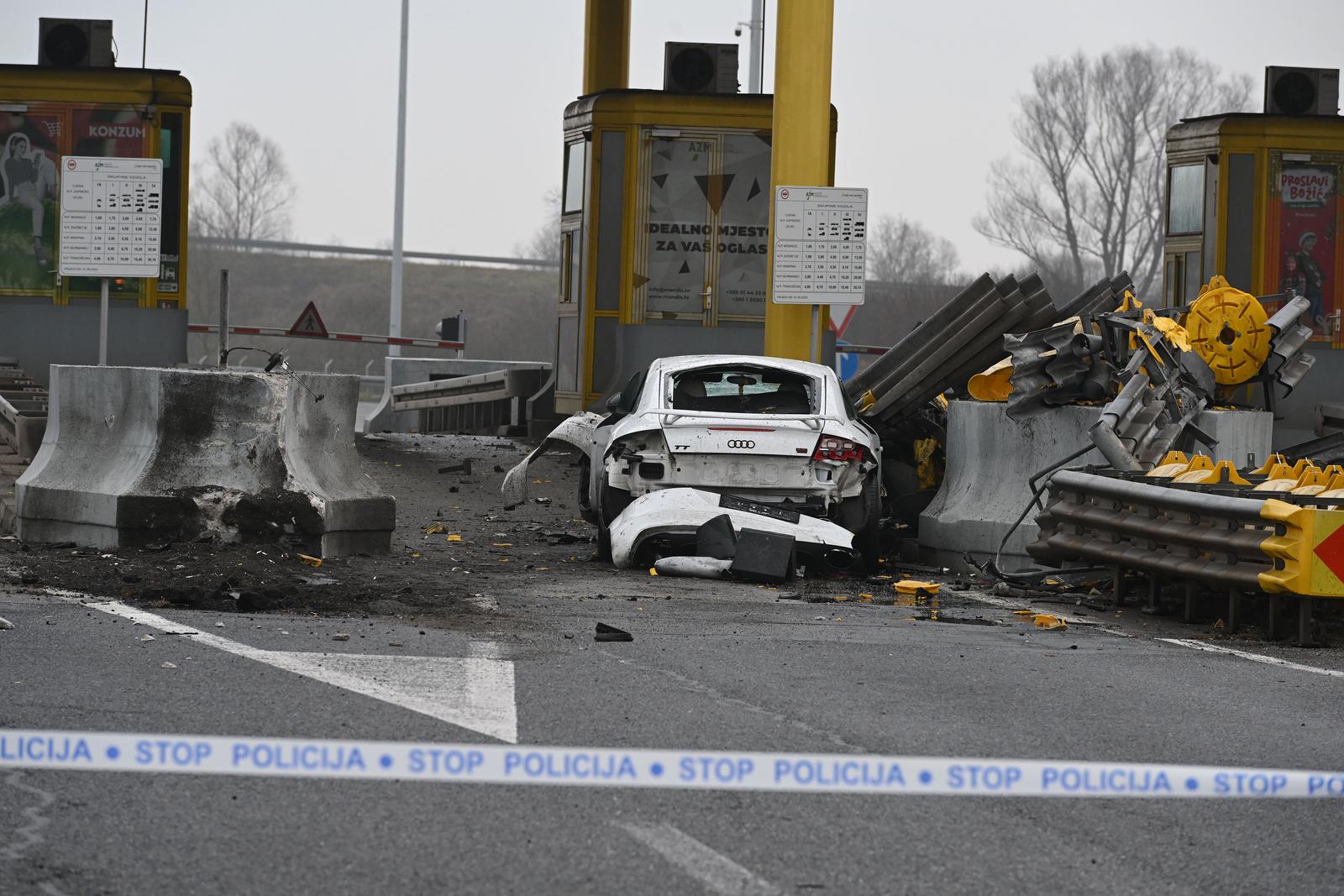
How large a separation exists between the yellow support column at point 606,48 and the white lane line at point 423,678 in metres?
18.2

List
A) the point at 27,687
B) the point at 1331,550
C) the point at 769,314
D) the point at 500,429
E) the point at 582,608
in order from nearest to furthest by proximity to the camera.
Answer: the point at 27,687, the point at 1331,550, the point at 582,608, the point at 769,314, the point at 500,429

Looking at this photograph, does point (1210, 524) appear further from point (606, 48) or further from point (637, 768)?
point (606, 48)

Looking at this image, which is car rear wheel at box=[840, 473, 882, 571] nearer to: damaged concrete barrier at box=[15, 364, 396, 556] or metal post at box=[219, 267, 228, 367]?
damaged concrete barrier at box=[15, 364, 396, 556]

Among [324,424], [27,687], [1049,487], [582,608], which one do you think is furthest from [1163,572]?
[27,687]

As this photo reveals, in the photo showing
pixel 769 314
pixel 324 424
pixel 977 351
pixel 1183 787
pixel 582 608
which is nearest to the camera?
pixel 1183 787

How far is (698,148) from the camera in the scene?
19.4 metres

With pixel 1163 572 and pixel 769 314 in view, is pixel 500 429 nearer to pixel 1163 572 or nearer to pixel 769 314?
pixel 769 314

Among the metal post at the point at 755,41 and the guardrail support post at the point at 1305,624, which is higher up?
the metal post at the point at 755,41

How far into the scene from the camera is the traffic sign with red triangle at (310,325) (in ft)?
90.6

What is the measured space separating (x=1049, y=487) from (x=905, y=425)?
291 cm

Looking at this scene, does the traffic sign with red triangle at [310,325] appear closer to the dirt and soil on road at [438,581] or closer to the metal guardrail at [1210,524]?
the dirt and soil on road at [438,581]

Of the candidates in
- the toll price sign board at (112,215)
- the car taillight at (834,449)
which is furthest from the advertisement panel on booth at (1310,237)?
the toll price sign board at (112,215)

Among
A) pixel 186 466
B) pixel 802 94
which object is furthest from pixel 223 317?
pixel 802 94

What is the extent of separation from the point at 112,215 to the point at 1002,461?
22.5 ft
